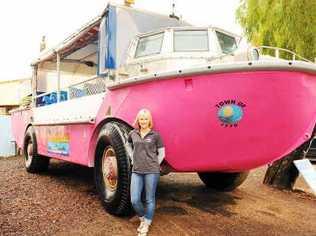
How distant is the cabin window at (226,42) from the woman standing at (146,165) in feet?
6.16

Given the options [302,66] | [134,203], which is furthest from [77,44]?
[302,66]

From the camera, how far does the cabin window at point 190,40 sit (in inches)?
242

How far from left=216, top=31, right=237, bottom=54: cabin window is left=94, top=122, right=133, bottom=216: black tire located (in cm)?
185

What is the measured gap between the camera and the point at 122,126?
5.59m

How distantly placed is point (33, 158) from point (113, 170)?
3.95 meters

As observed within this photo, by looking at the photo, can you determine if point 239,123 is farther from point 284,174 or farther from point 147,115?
point 284,174

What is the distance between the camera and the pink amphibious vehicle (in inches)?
183

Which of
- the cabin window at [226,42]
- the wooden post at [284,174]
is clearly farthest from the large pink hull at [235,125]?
the wooden post at [284,174]

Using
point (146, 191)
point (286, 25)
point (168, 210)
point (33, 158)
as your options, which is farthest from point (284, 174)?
point (286, 25)

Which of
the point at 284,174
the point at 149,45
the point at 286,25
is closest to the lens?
the point at 149,45

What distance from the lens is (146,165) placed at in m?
4.94

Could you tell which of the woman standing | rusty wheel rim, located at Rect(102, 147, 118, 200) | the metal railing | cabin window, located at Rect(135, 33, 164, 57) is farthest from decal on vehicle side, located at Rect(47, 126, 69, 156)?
the woman standing

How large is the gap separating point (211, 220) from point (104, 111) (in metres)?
1.84

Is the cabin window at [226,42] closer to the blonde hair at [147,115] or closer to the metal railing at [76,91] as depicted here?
the metal railing at [76,91]
